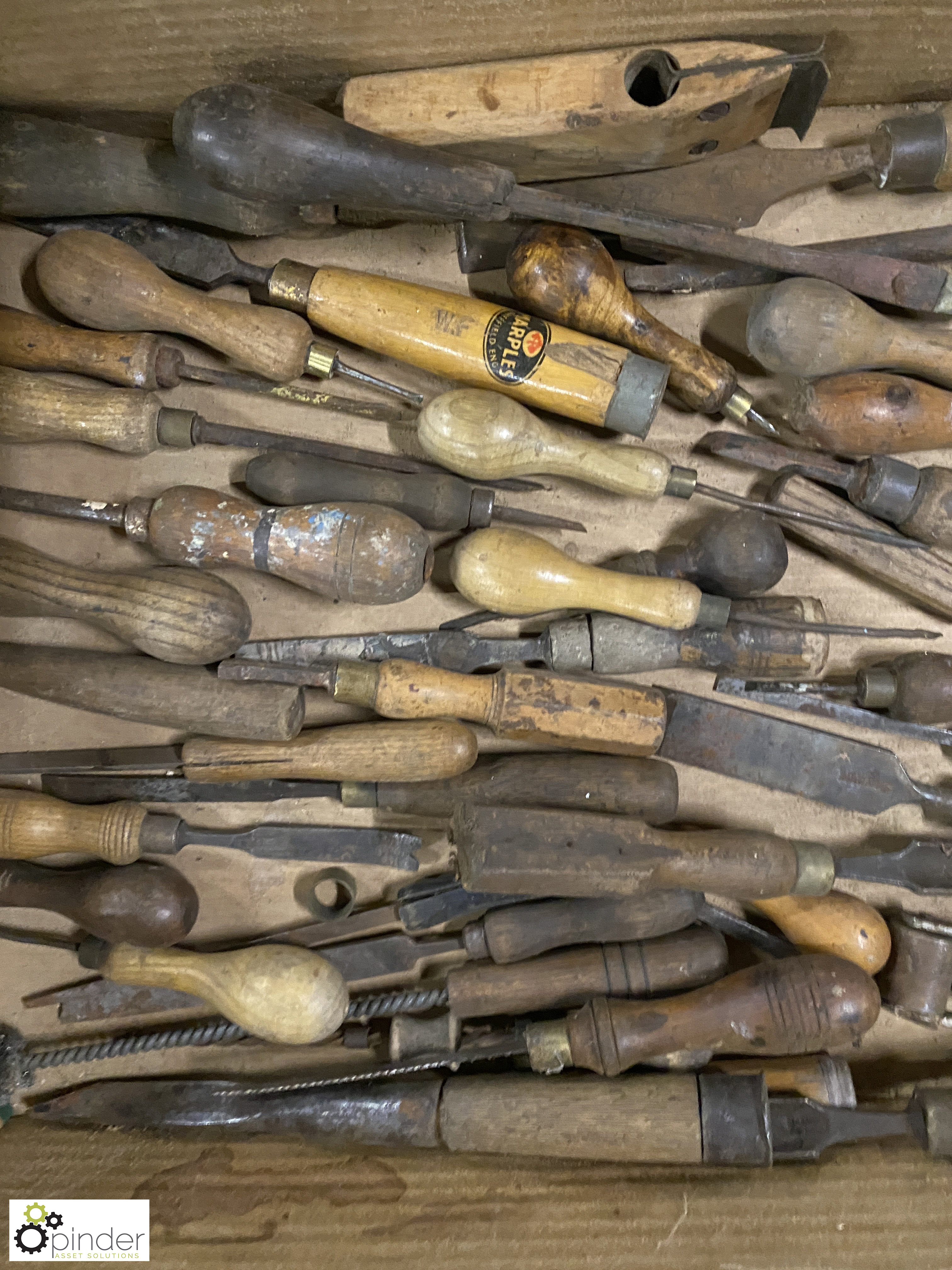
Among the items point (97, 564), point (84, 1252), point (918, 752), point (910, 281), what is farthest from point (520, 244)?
point (84, 1252)

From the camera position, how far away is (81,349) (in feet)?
4.49

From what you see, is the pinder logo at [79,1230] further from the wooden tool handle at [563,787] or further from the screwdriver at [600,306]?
the screwdriver at [600,306]

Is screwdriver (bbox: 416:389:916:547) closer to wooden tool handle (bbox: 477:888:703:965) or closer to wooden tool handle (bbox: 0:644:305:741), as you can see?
wooden tool handle (bbox: 0:644:305:741)

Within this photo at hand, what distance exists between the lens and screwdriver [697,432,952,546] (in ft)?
4.65

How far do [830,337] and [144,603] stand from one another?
116 cm

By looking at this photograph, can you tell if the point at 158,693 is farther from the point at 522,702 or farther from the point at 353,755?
the point at 522,702

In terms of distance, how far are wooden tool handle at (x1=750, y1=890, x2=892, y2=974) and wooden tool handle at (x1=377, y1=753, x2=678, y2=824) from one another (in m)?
0.27

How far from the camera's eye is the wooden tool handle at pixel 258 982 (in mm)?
1383

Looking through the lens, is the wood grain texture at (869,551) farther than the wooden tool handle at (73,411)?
Yes

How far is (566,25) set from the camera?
4.20 ft

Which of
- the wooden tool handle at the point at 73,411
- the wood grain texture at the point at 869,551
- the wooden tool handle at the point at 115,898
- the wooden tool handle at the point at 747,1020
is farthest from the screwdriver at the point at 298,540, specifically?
the wooden tool handle at the point at 747,1020

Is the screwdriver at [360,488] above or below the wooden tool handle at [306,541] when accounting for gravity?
above

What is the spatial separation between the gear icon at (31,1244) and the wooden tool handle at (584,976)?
696mm

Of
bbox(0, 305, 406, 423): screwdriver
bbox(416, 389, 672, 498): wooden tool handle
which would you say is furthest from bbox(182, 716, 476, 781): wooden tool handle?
bbox(0, 305, 406, 423): screwdriver
